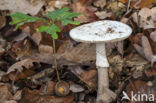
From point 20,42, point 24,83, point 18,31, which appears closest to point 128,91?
point 24,83

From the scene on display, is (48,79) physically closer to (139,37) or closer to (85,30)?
(85,30)

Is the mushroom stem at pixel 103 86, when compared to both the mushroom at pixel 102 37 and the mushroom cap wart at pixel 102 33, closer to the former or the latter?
the mushroom at pixel 102 37

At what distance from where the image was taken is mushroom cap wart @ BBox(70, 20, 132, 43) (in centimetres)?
219

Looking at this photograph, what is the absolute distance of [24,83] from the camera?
3.04 meters

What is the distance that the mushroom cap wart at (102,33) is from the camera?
86.4 inches

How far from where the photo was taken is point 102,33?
2289 millimetres

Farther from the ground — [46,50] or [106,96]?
[46,50]

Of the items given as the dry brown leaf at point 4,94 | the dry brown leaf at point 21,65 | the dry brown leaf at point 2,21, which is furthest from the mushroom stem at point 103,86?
the dry brown leaf at point 2,21

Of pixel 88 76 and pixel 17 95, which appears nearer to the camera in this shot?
pixel 17 95

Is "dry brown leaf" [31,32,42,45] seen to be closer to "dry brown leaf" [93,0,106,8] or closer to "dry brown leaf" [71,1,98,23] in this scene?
"dry brown leaf" [71,1,98,23]

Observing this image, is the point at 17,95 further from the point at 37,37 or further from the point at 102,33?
the point at 102,33

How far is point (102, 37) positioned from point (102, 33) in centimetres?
10

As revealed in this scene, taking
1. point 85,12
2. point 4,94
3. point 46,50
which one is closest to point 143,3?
point 85,12

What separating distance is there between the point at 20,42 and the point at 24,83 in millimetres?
644
